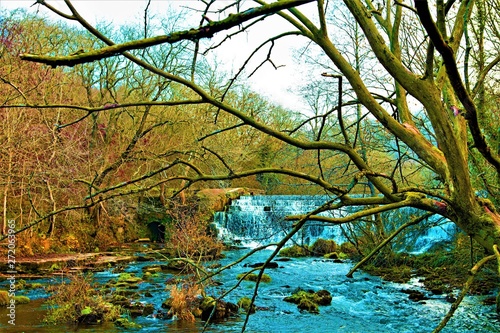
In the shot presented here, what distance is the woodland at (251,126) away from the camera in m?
2.44

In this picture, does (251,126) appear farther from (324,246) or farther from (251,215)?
(251,215)

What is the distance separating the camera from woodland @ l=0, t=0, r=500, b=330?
2443 mm

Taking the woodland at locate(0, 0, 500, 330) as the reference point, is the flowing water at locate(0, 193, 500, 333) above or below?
below

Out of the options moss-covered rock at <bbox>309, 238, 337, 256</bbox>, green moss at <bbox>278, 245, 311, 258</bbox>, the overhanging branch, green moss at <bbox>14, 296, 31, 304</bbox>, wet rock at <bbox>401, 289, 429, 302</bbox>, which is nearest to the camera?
the overhanging branch

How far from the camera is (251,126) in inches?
253

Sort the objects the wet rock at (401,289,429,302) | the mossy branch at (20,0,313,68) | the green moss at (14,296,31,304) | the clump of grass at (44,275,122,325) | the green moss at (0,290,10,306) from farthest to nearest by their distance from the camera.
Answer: the wet rock at (401,289,429,302) < the green moss at (14,296,31,304) < the green moss at (0,290,10,306) < the clump of grass at (44,275,122,325) < the mossy branch at (20,0,313,68)

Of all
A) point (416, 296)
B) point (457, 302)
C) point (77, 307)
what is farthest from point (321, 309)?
point (457, 302)

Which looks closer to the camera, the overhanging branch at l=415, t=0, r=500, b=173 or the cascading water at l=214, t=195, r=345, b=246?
the overhanging branch at l=415, t=0, r=500, b=173

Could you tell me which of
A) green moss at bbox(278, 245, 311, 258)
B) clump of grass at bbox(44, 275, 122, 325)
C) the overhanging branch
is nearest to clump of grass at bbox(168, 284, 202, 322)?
clump of grass at bbox(44, 275, 122, 325)

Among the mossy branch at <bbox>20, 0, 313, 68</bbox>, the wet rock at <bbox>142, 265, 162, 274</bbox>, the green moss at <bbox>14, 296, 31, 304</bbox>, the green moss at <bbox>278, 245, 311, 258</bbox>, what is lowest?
the green moss at <bbox>14, 296, 31, 304</bbox>

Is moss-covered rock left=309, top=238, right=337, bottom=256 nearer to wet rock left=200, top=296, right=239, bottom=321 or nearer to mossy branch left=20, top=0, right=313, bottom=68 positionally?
wet rock left=200, top=296, right=239, bottom=321

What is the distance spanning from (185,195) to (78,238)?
Answer: 517cm

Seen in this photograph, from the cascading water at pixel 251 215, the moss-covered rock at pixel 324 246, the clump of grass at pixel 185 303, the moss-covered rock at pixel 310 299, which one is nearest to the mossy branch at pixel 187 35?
the clump of grass at pixel 185 303

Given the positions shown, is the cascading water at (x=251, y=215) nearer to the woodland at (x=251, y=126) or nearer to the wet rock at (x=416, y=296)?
the woodland at (x=251, y=126)
